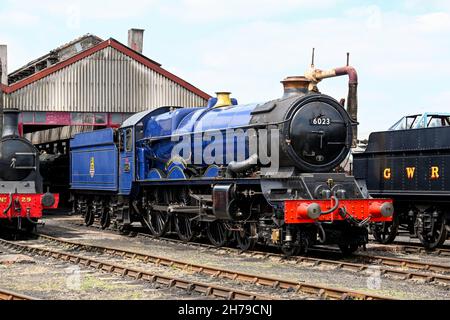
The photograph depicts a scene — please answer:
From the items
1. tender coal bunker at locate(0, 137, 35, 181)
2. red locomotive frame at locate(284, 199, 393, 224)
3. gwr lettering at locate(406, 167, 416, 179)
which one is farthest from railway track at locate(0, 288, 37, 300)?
gwr lettering at locate(406, 167, 416, 179)

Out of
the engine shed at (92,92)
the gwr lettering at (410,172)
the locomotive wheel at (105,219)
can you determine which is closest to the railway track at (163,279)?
the locomotive wheel at (105,219)

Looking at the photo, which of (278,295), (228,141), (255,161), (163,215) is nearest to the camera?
(278,295)

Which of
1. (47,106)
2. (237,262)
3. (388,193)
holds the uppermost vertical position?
(47,106)

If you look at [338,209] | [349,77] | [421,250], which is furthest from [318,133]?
[349,77]

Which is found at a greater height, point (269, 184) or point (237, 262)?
point (269, 184)

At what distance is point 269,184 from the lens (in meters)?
15.0

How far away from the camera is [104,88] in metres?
31.4

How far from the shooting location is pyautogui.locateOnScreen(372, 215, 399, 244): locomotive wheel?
739 inches

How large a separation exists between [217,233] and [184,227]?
4.89ft

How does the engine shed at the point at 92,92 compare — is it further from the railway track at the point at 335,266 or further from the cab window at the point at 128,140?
the railway track at the point at 335,266

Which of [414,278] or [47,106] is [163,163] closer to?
[414,278]

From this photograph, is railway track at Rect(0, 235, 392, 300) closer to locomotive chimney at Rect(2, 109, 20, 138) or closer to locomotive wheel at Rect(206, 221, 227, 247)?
locomotive wheel at Rect(206, 221, 227, 247)
